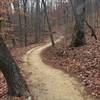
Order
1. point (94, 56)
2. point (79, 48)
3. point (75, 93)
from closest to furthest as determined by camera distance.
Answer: point (75, 93) < point (94, 56) < point (79, 48)

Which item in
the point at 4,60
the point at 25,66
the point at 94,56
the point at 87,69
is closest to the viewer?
the point at 4,60

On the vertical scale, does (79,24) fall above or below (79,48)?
above

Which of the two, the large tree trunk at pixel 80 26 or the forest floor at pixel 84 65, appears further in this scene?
the large tree trunk at pixel 80 26

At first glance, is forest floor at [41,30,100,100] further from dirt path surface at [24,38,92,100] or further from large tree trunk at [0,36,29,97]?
large tree trunk at [0,36,29,97]

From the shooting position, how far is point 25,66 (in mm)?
16172

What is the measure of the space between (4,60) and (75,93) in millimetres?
3098

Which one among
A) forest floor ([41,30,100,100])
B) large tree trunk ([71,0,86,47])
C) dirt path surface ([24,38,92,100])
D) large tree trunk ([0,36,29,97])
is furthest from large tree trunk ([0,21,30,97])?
large tree trunk ([71,0,86,47])

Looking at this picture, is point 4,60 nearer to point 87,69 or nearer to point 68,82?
point 68,82

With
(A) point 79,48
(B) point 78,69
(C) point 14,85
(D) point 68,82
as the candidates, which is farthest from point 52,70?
(C) point 14,85

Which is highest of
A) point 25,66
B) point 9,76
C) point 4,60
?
point 4,60

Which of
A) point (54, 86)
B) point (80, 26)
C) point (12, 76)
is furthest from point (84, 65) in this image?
point (80, 26)

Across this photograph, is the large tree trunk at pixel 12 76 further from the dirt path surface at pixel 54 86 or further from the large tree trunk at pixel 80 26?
the large tree trunk at pixel 80 26

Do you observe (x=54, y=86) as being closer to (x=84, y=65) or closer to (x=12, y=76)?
(x=12, y=76)

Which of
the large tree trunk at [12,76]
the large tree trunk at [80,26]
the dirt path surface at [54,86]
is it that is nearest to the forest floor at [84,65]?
the dirt path surface at [54,86]
